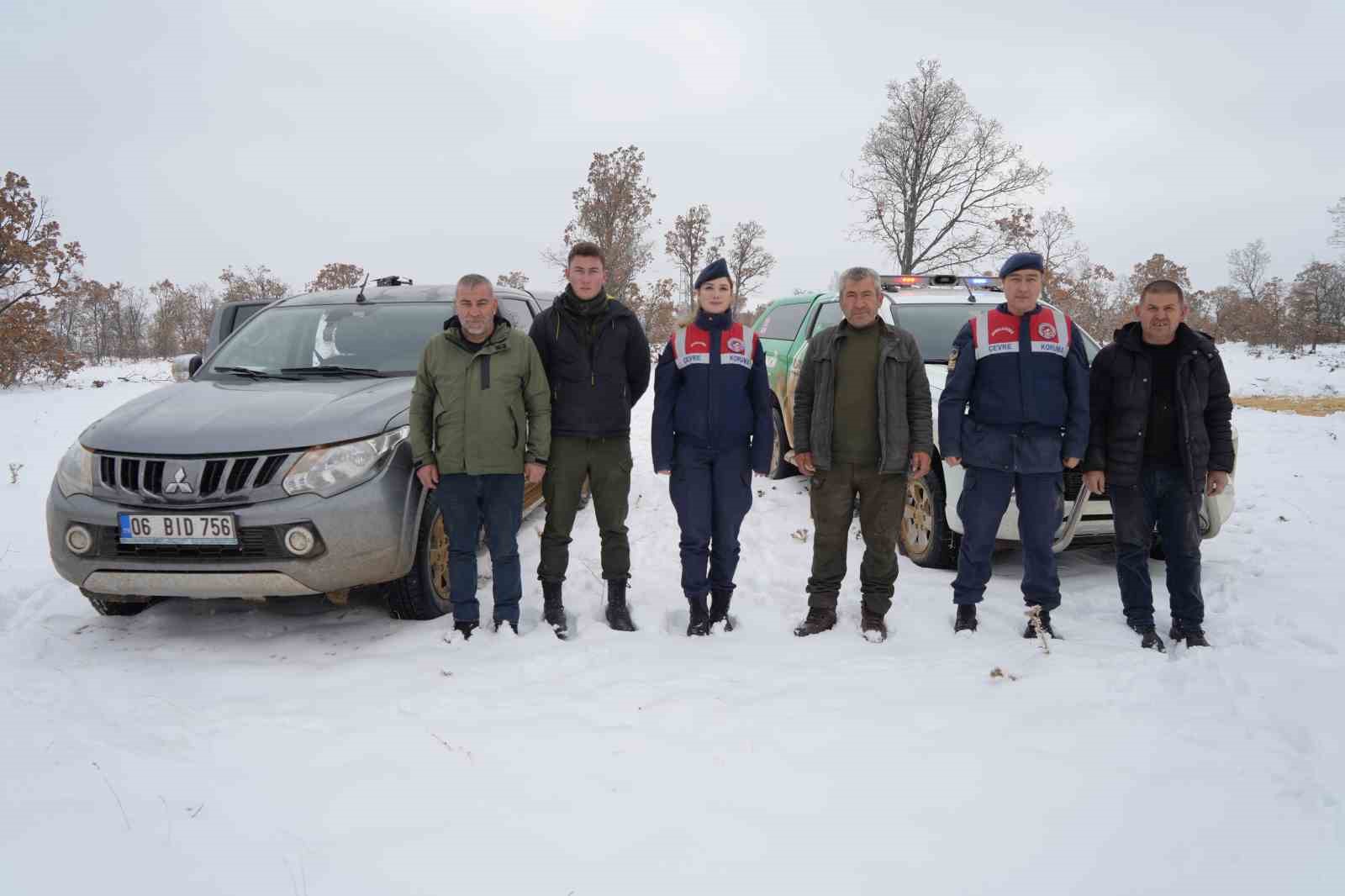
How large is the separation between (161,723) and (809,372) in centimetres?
316

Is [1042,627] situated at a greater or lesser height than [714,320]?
lesser

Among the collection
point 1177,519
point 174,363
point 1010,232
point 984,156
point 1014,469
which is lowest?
point 1177,519

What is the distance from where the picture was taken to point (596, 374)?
373 centimetres

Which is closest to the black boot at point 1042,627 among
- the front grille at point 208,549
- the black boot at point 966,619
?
the black boot at point 966,619

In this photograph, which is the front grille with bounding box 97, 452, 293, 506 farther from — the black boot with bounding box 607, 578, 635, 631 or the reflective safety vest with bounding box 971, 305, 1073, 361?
the reflective safety vest with bounding box 971, 305, 1073, 361

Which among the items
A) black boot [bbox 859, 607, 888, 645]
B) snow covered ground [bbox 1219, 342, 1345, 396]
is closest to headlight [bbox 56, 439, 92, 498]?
black boot [bbox 859, 607, 888, 645]

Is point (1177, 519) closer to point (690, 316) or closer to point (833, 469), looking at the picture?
point (833, 469)

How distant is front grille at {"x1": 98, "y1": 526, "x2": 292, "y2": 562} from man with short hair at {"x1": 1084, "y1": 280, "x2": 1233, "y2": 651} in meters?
3.81

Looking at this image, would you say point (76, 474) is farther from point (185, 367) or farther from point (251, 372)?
point (185, 367)

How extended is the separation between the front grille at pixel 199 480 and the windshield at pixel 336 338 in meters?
1.08

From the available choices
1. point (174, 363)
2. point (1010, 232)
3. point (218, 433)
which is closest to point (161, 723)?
point (218, 433)

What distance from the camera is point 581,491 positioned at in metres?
3.85

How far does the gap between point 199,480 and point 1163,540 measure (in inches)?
178

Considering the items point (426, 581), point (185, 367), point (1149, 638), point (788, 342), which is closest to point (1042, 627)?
point (1149, 638)
